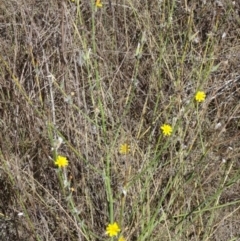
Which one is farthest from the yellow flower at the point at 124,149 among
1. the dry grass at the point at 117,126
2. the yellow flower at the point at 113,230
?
the yellow flower at the point at 113,230

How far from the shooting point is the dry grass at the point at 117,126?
1.71 metres

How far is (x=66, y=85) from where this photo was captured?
6.64ft

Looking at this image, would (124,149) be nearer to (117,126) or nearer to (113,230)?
(117,126)

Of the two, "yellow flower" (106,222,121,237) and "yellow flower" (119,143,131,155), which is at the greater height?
"yellow flower" (119,143,131,155)

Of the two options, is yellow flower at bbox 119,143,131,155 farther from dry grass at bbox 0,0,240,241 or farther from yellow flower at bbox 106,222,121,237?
yellow flower at bbox 106,222,121,237

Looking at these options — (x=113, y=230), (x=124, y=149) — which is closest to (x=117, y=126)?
(x=124, y=149)

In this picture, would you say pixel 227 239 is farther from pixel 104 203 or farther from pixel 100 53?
pixel 100 53

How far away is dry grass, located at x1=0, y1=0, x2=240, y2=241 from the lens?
171cm

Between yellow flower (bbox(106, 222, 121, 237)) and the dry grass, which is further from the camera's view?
the dry grass

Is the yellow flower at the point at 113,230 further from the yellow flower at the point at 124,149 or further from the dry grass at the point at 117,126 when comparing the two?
the yellow flower at the point at 124,149

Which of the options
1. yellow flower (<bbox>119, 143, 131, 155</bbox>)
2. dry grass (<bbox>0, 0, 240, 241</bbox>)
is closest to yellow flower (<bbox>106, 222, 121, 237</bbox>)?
dry grass (<bbox>0, 0, 240, 241</bbox>)

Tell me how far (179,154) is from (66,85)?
53 centimetres

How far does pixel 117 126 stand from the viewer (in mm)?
1876

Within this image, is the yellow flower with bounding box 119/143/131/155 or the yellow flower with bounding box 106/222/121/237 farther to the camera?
the yellow flower with bounding box 119/143/131/155
